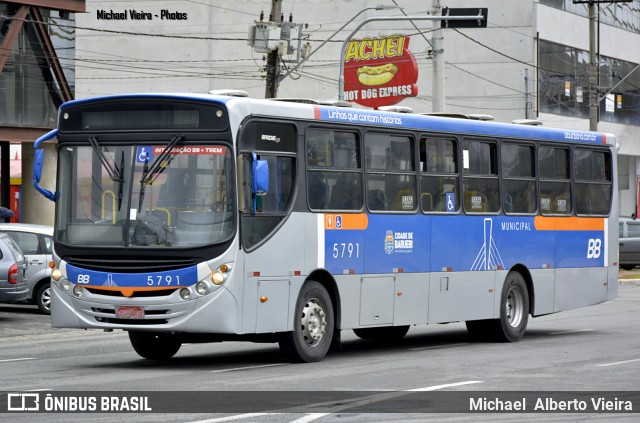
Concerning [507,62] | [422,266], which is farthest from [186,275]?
[507,62]

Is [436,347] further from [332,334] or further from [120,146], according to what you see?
[120,146]

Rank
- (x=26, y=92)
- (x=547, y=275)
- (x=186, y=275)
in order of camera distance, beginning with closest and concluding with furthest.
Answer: (x=186, y=275)
(x=547, y=275)
(x=26, y=92)

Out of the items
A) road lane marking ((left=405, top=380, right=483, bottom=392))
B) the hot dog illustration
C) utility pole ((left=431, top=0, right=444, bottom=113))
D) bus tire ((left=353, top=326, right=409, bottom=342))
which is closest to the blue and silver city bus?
bus tire ((left=353, top=326, right=409, bottom=342))

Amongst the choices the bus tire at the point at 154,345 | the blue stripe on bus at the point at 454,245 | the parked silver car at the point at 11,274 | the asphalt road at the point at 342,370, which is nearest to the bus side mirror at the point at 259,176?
the blue stripe on bus at the point at 454,245

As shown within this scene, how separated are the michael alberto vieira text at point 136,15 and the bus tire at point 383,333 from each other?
157ft

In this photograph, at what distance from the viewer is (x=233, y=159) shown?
14.8 m

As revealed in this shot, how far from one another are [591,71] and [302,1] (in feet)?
71.0

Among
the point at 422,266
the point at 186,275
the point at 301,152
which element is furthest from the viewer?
the point at 422,266

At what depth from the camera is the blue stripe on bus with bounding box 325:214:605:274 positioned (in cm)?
1675

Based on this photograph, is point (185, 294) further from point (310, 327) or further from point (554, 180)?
point (554, 180)

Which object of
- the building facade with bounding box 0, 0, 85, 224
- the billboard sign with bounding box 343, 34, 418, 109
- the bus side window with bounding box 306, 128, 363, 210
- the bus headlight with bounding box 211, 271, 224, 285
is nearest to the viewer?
the bus headlight with bounding box 211, 271, 224, 285

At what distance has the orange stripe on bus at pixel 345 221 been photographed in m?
16.3

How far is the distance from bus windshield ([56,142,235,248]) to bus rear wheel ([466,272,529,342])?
634 cm

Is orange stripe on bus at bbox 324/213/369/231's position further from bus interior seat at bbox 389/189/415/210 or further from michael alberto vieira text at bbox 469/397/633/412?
michael alberto vieira text at bbox 469/397/633/412
